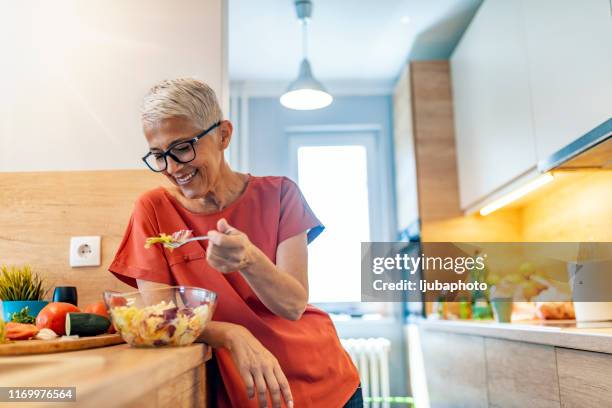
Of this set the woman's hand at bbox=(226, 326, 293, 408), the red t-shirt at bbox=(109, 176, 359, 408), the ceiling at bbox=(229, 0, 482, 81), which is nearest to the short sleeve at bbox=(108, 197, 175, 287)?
the red t-shirt at bbox=(109, 176, 359, 408)

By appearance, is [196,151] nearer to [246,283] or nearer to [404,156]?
[246,283]

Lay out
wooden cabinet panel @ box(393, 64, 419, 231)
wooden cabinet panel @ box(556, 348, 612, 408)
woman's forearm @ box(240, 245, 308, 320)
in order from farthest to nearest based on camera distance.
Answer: wooden cabinet panel @ box(393, 64, 419, 231), wooden cabinet panel @ box(556, 348, 612, 408), woman's forearm @ box(240, 245, 308, 320)

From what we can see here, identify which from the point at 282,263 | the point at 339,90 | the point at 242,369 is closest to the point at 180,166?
the point at 282,263

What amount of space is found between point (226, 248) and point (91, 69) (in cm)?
104

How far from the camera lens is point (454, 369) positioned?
2543mm

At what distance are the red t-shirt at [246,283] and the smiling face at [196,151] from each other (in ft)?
0.23

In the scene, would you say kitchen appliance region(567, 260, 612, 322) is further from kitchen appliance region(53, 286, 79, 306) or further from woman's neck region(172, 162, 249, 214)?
kitchen appliance region(53, 286, 79, 306)

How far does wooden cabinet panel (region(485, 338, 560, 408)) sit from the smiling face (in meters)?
1.11

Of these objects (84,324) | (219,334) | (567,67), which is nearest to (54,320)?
(84,324)

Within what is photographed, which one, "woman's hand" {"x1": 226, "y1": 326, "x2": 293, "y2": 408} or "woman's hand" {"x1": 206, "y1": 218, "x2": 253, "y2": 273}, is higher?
"woman's hand" {"x1": 206, "y1": 218, "x2": 253, "y2": 273}

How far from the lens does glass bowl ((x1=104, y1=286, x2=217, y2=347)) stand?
0.84 meters

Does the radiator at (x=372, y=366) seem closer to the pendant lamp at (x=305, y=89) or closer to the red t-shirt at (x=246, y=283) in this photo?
the pendant lamp at (x=305, y=89)

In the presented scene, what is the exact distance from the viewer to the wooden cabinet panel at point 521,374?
160 centimetres

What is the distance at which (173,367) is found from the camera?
69 centimetres
